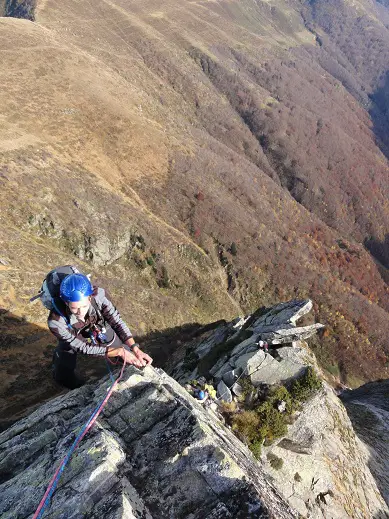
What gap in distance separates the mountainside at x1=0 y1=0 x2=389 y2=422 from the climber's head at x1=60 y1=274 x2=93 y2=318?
12379mm

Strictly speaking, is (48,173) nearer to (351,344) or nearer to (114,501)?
→ (114,501)

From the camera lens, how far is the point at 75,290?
347 inches

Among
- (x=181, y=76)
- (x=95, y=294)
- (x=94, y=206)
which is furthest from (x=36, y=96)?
(x=181, y=76)

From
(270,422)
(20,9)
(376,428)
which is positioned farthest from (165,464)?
(20,9)

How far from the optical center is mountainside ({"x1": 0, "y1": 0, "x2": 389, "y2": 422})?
35.3 m

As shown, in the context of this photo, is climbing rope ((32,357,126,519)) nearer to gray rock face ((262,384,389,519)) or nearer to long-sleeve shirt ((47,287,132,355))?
long-sleeve shirt ((47,287,132,355))

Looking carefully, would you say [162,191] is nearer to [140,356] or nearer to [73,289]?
[140,356]

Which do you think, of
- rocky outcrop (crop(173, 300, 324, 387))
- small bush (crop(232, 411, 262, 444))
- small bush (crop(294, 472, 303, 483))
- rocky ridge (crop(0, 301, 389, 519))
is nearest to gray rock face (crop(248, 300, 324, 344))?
rocky outcrop (crop(173, 300, 324, 387))

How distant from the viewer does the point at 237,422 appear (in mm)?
12984

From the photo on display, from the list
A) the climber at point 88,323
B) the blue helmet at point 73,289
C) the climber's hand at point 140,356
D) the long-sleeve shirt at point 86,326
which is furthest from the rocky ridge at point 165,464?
the blue helmet at point 73,289

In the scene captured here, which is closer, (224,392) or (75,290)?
(75,290)

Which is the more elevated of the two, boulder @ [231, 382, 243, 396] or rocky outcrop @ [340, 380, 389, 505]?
boulder @ [231, 382, 243, 396]

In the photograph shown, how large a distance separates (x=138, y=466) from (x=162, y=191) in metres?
50.3

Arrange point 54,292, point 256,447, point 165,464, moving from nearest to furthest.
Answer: point 165,464, point 54,292, point 256,447
